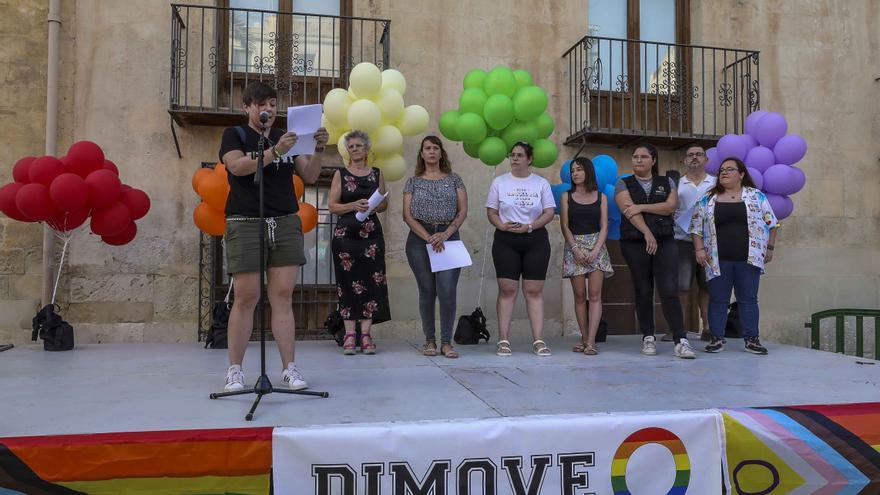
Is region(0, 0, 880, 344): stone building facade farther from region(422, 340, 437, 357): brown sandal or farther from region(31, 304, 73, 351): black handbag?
region(422, 340, 437, 357): brown sandal

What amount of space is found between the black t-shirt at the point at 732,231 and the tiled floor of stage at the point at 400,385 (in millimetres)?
724

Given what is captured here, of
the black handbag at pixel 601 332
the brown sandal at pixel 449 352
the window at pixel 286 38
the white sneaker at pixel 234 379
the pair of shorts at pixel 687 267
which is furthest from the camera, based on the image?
the window at pixel 286 38

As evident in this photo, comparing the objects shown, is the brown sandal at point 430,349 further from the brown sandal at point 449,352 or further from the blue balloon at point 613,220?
the blue balloon at point 613,220

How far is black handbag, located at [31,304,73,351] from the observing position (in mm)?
5180

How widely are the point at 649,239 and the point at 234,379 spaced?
296 centimetres

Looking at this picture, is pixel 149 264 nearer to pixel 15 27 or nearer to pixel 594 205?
pixel 15 27

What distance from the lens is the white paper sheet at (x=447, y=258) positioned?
4598 mm

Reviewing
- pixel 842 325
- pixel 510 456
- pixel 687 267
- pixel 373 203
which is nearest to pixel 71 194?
pixel 373 203

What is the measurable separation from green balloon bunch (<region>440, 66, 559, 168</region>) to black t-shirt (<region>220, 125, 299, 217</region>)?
2.18m

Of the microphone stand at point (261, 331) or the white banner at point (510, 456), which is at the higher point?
the microphone stand at point (261, 331)

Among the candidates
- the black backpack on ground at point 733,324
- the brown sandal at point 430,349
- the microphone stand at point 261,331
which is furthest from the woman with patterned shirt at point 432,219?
the black backpack on ground at point 733,324

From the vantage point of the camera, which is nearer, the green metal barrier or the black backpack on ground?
the black backpack on ground

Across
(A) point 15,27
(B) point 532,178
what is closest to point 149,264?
(A) point 15,27

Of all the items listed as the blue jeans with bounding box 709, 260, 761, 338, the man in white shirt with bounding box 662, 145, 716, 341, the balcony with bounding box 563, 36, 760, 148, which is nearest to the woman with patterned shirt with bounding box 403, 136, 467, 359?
the man in white shirt with bounding box 662, 145, 716, 341
